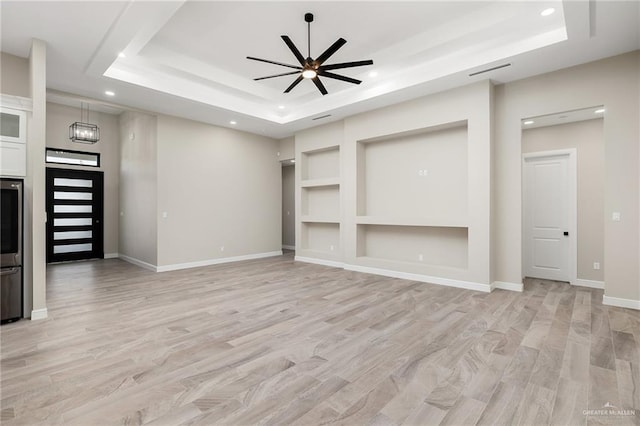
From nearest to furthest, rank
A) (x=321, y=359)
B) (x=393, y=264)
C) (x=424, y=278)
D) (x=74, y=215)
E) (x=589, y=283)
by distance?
1. (x=321, y=359)
2. (x=589, y=283)
3. (x=424, y=278)
4. (x=393, y=264)
5. (x=74, y=215)

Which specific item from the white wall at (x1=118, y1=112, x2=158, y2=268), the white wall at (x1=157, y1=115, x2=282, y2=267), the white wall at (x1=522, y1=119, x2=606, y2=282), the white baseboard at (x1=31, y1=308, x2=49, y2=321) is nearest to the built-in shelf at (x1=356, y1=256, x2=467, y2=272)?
the white wall at (x1=522, y1=119, x2=606, y2=282)

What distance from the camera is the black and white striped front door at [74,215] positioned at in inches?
295

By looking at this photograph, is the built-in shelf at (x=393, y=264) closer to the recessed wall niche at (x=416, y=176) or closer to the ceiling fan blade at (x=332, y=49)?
the recessed wall niche at (x=416, y=176)

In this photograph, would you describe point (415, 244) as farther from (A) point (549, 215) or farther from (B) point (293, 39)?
(B) point (293, 39)

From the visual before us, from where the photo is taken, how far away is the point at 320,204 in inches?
307

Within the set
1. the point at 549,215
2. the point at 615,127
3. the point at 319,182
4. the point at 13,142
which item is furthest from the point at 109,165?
the point at 615,127

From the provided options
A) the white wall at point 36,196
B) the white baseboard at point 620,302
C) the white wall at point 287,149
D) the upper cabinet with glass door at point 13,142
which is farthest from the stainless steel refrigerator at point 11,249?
the white baseboard at point 620,302

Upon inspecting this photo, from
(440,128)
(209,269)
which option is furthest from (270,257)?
(440,128)

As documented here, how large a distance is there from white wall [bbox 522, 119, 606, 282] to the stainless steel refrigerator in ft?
26.6

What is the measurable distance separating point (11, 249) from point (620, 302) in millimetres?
7623

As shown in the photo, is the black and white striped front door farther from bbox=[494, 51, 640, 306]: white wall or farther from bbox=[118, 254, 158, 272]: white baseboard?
bbox=[494, 51, 640, 306]: white wall

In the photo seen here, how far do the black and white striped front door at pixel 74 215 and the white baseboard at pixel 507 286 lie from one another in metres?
9.30

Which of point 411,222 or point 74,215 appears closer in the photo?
point 411,222

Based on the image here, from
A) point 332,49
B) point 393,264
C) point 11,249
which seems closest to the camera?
point 11,249
